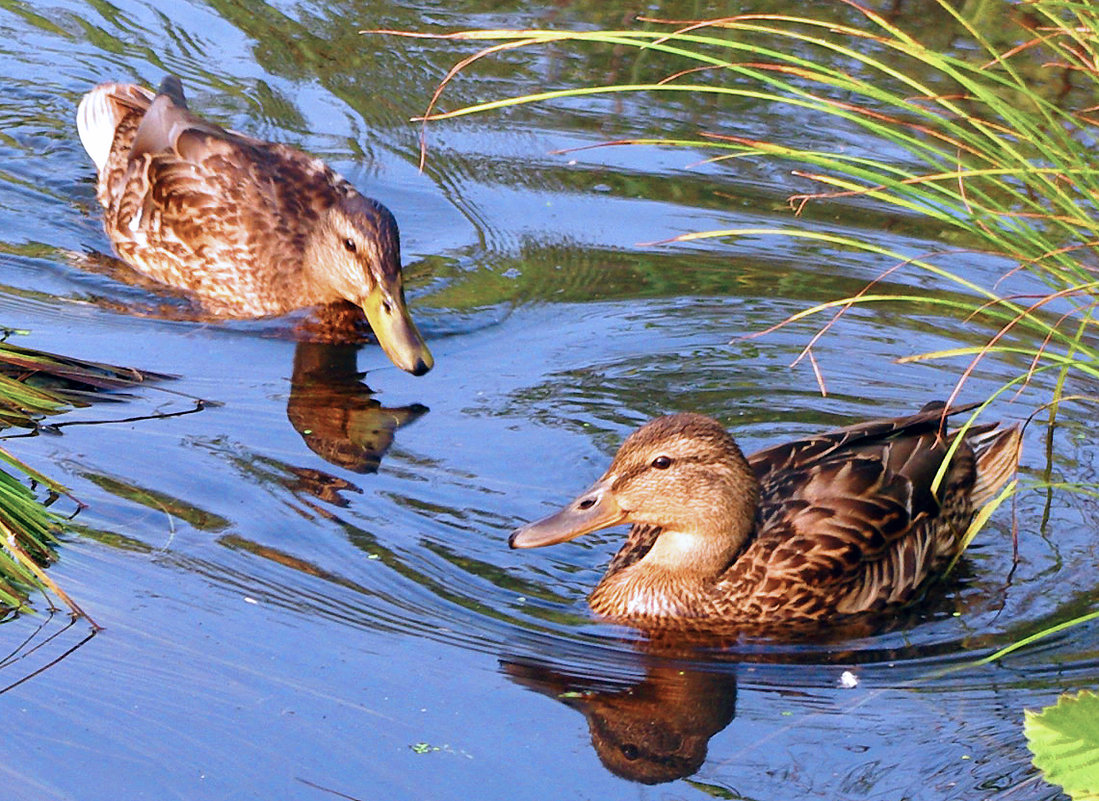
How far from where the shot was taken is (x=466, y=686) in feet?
15.8

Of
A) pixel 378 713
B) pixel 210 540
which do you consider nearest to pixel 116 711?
pixel 378 713

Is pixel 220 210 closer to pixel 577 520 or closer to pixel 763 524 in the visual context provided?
pixel 577 520

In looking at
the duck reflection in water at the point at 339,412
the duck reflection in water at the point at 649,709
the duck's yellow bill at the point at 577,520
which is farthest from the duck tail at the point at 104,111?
the duck reflection in water at the point at 649,709

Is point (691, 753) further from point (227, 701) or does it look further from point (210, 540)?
point (210, 540)

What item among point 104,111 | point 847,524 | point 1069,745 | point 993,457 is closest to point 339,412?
point 847,524

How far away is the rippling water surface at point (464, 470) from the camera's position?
4535 mm

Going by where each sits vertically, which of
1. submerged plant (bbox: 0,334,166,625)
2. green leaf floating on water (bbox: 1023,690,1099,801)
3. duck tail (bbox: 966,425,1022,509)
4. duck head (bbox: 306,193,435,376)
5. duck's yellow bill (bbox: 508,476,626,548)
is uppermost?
green leaf floating on water (bbox: 1023,690,1099,801)

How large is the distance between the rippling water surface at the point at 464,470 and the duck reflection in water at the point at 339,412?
0.02m

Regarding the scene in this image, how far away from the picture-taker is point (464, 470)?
6.32 m

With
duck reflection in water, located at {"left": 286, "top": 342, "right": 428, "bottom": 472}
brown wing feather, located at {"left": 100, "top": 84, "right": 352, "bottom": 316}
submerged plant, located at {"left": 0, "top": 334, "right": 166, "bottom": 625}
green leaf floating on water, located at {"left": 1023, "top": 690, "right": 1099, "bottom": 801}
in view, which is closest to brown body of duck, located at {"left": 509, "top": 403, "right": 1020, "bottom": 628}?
duck reflection in water, located at {"left": 286, "top": 342, "right": 428, "bottom": 472}

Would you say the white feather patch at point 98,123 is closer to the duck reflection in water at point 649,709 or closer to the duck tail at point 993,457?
the duck tail at point 993,457

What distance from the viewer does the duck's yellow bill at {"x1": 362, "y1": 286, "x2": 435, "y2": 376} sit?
24.0ft

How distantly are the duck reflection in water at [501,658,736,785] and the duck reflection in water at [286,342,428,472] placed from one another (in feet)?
5.47

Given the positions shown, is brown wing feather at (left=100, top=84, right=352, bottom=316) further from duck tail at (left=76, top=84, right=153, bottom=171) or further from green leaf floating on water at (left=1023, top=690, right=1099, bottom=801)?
green leaf floating on water at (left=1023, top=690, right=1099, bottom=801)
